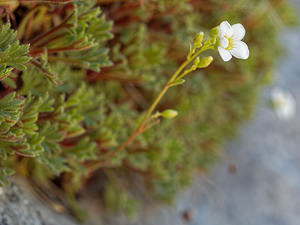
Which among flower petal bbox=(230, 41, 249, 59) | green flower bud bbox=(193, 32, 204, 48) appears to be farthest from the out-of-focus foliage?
flower petal bbox=(230, 41, 249, 59)

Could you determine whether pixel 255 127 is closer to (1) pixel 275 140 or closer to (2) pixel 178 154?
Answer: (1) pixel 275 140

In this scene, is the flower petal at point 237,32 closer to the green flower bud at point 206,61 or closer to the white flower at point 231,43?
the white flower at point 231,43

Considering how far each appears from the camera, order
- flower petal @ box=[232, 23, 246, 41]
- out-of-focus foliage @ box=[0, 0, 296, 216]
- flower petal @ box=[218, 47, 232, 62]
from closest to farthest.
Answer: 1. flower petal @ box=[218, 47, 232, 62]
2. flower petal @ box=[232, 23, 246, 41]
3. out-of-focus foliage @ box=[0, 0, 296, 216]

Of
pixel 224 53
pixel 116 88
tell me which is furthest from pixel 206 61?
pixel 116 88

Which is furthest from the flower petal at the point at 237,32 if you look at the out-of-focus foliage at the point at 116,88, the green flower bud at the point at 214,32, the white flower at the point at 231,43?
the out-of-focus foliage at the point at 116,88

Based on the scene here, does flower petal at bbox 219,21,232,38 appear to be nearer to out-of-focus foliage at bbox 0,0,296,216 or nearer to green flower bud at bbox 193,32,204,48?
green flower bud at bbox 193,32,204,48

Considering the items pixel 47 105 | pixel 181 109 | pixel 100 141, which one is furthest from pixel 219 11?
pixel 47 105

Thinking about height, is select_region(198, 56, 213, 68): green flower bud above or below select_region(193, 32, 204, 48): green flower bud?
below

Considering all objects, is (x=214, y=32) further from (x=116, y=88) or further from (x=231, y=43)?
(x=116, y=88)
